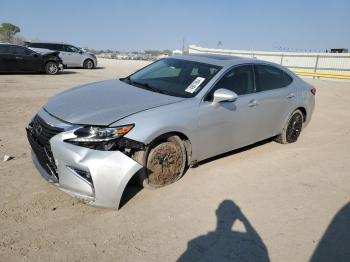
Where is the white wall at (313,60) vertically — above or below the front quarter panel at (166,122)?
above

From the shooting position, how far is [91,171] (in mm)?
3340

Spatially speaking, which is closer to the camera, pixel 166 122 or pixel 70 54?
pixel 166 122

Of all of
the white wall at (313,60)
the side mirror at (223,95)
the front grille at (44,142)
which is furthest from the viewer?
the white wall at (313,60)

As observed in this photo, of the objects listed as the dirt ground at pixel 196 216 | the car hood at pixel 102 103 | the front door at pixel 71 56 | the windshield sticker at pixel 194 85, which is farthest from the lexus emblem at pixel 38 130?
the front door at pixel 71 56

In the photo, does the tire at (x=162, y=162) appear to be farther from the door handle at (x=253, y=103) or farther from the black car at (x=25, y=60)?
the black car at (x=25, y=60)

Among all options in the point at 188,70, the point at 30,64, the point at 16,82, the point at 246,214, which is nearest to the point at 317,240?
the point at 246,214

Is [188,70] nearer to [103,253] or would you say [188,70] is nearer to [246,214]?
[246,214]

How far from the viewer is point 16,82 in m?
12.9

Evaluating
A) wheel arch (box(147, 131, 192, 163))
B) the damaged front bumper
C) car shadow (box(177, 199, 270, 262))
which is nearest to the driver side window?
wheel arch (box(147, 131, 192, 163))

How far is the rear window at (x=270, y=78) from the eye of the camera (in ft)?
17.9

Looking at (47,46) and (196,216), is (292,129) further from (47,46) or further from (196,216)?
(47,46)

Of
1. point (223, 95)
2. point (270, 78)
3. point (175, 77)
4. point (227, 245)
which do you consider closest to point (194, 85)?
point (223, 95)

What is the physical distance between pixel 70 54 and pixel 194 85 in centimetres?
1780

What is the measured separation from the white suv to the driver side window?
56.6 ft
